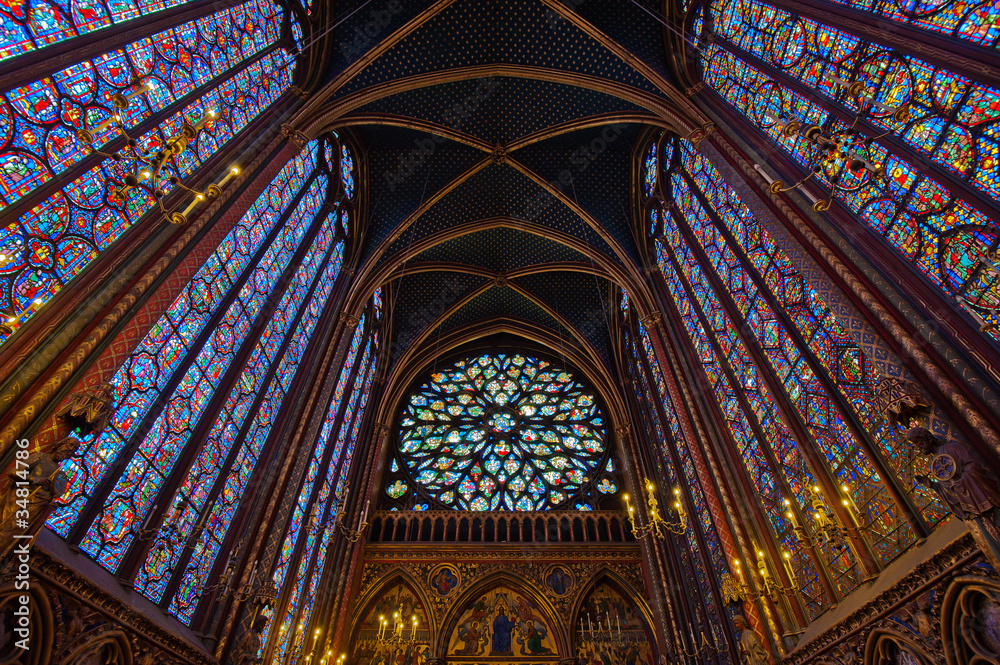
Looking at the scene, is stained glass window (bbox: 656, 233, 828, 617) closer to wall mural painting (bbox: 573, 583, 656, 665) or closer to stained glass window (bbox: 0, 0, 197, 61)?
wall mural painting (bbox: 573, 583, 656, 665)

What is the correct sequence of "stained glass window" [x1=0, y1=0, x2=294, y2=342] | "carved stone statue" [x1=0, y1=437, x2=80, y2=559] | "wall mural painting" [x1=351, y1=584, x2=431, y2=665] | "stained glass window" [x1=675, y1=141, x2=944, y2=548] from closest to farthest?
"carved stone statue" [x1=0, y1=437, x2=80, y2=559] → "stained glass window" [x1=0, y1=0, x2=294, y2=342] → "stained glass window" [x1=675, y1=141, x2=944, y2=548] → "wall mural painting" [x1=351, y1=584, x2=431, y2=665]

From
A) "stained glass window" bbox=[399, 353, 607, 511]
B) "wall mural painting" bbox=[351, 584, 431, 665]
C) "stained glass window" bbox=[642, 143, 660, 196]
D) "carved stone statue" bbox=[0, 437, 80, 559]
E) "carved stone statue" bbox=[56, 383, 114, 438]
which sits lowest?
"carved stone statue" bbox=[0, 437, 80, 559]

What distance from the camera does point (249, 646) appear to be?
785 cm

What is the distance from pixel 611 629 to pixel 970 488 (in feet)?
35.3

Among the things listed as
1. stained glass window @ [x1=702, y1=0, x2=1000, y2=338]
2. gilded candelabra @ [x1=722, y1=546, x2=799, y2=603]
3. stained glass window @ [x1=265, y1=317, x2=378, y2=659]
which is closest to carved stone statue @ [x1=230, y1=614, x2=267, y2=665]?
stained glass window @ [x1=265, y1=317, x2=378, y2=659]

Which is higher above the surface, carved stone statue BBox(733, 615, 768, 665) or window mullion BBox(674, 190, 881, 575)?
window mullion BBox(674, 190, 881, 575)

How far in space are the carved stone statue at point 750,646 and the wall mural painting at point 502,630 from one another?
5935 mm

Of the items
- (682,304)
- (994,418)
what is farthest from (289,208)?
(994,418)

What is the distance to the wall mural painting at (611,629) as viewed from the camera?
12602 mm

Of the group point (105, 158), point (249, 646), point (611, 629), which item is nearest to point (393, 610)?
point (611, 629)

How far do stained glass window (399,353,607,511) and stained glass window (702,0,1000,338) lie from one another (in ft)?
38.6

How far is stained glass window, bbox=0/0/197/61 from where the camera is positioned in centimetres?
538

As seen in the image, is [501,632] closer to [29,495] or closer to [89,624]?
[89,624]

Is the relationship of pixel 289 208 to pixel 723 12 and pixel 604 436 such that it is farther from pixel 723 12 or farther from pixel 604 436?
pixel 604 436
